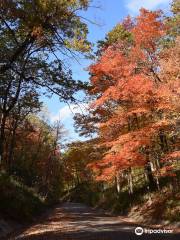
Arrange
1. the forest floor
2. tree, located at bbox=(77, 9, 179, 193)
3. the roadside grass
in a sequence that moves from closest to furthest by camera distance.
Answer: the forest floor, the roadside grass, tree, located at bbox=(77, 9, 179, 193)

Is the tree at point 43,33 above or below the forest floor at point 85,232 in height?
above

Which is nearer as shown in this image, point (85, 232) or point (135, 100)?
point (85, 232)

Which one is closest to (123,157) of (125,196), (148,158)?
(148,158)

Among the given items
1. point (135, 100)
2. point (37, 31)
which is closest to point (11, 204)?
point (135, 100)

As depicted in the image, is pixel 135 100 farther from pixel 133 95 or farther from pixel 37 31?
pixel 37 31

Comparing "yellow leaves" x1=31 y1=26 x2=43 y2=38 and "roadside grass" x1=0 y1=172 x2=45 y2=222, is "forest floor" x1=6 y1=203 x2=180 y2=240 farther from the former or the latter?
"yellow leaves" x1=31 y1=26 x2=43 y2=38

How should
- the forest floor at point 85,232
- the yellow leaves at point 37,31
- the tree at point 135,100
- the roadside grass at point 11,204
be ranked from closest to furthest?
1. the yellow leaves at point 37,31
2. the forest floor at point 85,232
3. the roadside grass at point 11,204
4. the tree at point 135,100

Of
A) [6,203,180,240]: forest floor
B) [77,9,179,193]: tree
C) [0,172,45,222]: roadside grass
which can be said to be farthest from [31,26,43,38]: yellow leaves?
[0,172,45,222]: roadside grass

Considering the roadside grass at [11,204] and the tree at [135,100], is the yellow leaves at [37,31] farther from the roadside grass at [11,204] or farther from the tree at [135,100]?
the roadside grass at [11,204]

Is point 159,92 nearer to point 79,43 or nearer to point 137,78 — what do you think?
point 137,78

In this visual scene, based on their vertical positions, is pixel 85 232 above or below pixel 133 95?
below

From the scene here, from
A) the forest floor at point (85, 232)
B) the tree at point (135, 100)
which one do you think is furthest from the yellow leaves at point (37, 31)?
the tree at point (135, 100)

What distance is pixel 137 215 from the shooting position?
24312 millimetres

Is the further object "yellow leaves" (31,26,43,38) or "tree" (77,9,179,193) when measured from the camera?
"tree" (77,9,179,193)
